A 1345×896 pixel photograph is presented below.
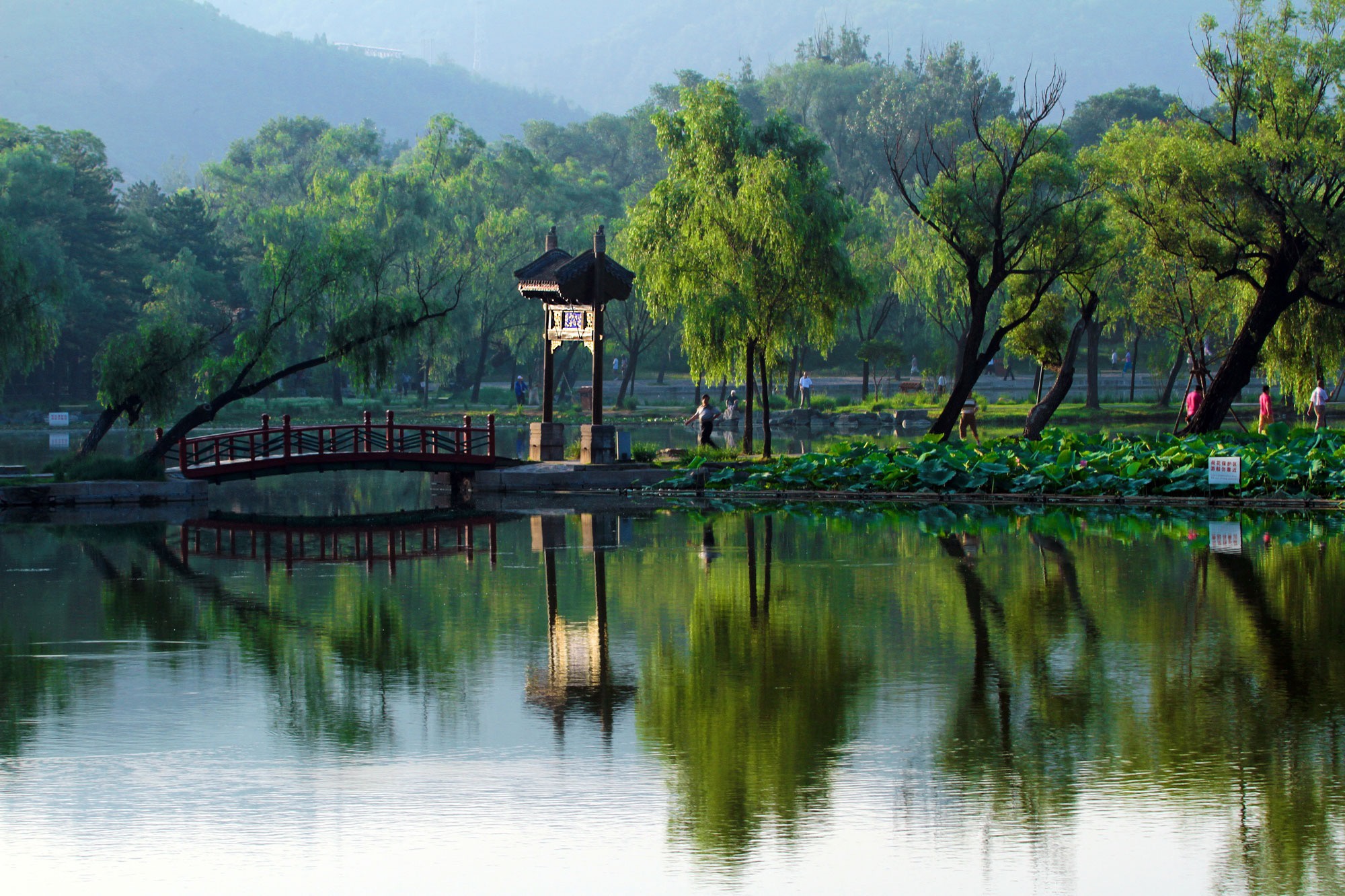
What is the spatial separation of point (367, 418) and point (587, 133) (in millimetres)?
96414

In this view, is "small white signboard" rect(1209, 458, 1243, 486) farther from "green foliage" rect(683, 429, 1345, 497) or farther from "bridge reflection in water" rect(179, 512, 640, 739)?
"bridge reflection in water" rect(179, 512, 640, 739)

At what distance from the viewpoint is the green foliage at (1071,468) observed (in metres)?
26.2

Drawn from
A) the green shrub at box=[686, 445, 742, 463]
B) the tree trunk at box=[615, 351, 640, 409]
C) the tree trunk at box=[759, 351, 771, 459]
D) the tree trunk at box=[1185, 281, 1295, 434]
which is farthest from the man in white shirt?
the tree trunk at box=[615, 351, 640, 409]

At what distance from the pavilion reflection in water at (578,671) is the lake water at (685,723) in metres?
0.05

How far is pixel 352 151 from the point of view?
93438mm

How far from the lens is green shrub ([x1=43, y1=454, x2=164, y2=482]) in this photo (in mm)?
29391

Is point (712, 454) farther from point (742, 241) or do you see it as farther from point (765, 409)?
point (742, 241)

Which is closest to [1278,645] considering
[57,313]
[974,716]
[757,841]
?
[974,716]

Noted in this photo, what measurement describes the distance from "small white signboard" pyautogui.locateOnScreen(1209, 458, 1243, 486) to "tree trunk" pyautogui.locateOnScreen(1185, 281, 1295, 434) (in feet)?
27.0

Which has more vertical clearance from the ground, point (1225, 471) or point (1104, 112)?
point (1104, 112)

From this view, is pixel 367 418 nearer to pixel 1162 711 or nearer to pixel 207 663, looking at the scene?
pixel 207 663

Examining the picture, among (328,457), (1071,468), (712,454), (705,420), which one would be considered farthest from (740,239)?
(1071,468)

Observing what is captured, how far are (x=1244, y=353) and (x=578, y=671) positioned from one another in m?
25.6

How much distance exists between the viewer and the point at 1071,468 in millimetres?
27734
